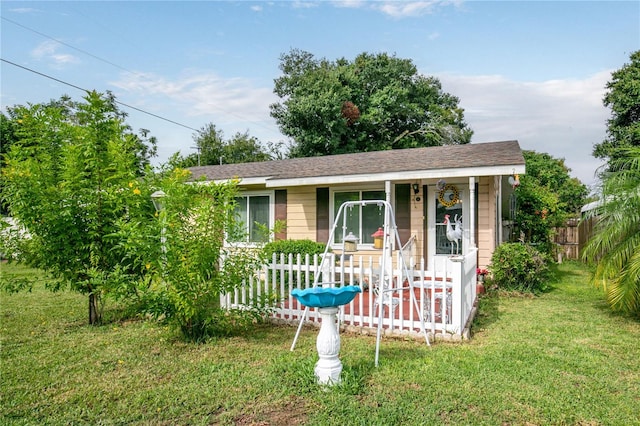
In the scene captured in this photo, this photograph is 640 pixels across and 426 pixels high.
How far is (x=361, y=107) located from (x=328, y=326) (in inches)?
880

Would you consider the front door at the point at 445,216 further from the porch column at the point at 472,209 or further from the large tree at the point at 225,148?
the large tree at the point at 225,148

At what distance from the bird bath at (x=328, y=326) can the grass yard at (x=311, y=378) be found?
12 cm

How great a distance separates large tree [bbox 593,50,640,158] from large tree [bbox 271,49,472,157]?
293 inches

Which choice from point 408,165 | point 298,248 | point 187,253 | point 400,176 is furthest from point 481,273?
point 187,253

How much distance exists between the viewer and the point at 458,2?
9.97 meters

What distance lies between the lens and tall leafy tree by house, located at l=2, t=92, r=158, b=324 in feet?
17.8

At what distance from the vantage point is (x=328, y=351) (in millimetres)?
3664

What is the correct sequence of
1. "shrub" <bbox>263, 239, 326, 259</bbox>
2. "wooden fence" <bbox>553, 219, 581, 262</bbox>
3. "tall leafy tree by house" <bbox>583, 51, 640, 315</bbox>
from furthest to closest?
"wooden fence" <bbox>553, 219, 581, 262</bbox>, "shrub" <bbox>263, 239, 326, 259</bbox>, "tall leafy tree by house" <bbox>583, 51, 640, 315</bbox>

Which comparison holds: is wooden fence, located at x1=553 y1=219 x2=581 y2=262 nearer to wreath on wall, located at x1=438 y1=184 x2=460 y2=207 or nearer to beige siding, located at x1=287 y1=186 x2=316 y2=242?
wreath on wall, located at x1=438 y1=184 x2=460 y2=207

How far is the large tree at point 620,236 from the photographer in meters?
5.69

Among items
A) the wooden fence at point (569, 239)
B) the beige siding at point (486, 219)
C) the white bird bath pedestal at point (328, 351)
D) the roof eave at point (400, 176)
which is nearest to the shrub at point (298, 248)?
the roof eave at point (400, 176)

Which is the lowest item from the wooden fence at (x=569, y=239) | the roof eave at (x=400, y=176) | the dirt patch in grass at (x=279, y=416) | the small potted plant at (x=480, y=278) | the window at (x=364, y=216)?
the dirt patch in grass at (x=279, y=416)

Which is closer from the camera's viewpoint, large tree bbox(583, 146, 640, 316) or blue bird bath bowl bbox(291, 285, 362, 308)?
blue bird bath bowl bbox(291, 285, 362, 308)

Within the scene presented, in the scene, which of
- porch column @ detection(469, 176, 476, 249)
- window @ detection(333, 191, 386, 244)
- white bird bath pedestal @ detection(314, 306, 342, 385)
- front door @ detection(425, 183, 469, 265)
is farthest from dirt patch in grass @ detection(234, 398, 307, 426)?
window @ detection(333, 191, 386, 244)
